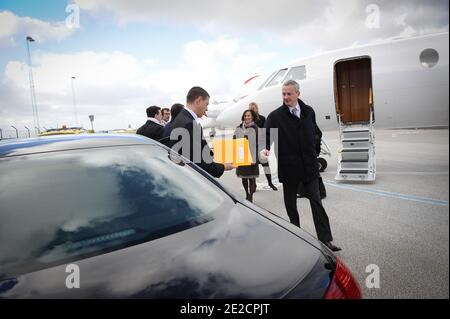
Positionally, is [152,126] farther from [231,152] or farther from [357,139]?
[357,139]

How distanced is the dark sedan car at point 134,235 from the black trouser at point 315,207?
1634 millimetres

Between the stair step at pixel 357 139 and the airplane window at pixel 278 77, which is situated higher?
the airplane window at pixel 278 77

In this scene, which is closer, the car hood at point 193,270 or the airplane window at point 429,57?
the car hood at point 193,270

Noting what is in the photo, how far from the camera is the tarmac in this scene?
2.71 meters

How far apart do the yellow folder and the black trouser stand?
0.91 metres

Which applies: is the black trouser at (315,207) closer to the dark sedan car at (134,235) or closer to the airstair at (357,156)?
the dark sedan car at (134,235)

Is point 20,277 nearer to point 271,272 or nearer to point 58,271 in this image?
point 58,271

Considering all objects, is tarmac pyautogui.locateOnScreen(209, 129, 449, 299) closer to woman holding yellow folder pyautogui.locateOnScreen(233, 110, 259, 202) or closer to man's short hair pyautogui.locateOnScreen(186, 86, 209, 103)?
woman holding yellow folder pyautogui.locateOnScreen(233, 110, 259, 202)

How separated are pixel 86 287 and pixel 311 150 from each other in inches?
112

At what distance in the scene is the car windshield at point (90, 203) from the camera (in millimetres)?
1499

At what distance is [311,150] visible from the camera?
139 inches

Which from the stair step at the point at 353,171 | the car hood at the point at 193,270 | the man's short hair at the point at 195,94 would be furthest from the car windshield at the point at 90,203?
the stair step at the point at 353,171
